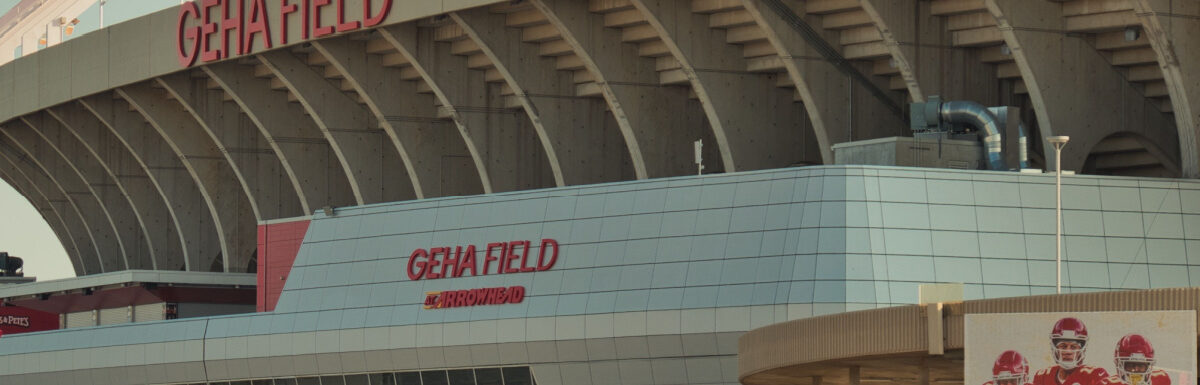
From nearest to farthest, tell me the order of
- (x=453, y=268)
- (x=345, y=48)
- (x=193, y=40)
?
(x=453, y=268)
(x=345, y=48)
(x=193, y=40)

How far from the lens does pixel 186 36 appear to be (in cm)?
6825

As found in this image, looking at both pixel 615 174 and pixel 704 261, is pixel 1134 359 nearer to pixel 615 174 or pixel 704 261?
pixel 704 261

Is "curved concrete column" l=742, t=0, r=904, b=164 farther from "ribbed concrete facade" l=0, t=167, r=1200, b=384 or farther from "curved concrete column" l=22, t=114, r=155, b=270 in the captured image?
"curved concrete column" l=22, t=114, r=155, b=270

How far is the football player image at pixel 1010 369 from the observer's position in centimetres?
2752

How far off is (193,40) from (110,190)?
20572 millimetres

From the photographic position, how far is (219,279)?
71.1 meters

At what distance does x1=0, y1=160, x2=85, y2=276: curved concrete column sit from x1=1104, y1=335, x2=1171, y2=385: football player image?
71578mm

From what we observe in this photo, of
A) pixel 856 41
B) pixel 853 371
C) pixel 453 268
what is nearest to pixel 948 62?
pixel 856 41

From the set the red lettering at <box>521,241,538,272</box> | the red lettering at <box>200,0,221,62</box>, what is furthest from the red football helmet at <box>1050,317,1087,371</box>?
the red lettering at <box>200,0,221,62</box>

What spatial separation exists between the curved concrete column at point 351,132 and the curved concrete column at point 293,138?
1.88 metres

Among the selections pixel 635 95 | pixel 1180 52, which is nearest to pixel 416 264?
pixel 635 95

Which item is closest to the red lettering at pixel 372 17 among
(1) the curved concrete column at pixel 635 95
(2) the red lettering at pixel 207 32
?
(1) the curved concrete column at pixel 635 95

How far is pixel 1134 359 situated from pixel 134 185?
60.9 metres

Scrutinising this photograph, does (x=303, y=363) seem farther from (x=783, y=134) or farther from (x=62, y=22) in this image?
(x=62, y=22)
